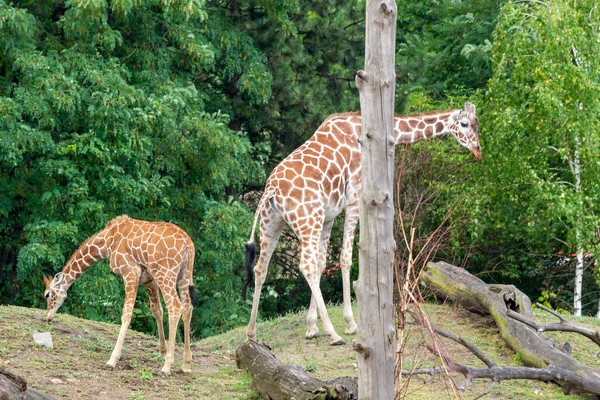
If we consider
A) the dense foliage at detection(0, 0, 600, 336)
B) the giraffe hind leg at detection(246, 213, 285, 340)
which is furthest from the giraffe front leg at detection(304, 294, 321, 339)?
the dense foliage at detection(0, 0, 600, 336)

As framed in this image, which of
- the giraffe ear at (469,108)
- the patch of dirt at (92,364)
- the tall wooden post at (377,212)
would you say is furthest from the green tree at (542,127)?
the tall wooden post at (377,212)

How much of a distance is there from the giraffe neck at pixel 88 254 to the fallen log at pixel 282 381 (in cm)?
200

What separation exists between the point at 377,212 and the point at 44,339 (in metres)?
5.47

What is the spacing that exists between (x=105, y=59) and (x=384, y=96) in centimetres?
1107

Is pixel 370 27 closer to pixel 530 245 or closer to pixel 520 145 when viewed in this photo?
pixel 520 145

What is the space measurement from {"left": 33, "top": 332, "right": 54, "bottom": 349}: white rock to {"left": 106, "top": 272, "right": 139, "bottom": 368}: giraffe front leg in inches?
29.9

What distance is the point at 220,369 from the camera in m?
10.5

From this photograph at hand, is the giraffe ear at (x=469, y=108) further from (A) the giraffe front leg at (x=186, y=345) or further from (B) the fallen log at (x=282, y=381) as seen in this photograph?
(A) the giraffe front leg at (x=186, y=345)

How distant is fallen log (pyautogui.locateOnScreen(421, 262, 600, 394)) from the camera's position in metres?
8.89

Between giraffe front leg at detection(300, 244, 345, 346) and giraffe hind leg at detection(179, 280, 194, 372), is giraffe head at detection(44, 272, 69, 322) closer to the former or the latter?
giraffe hind leg at detection(179, 280, 194, 372)

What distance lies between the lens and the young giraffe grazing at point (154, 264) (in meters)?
9.77

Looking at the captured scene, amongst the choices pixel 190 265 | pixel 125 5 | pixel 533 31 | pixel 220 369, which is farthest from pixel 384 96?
pixel 533 31

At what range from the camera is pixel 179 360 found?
10711 millimetres

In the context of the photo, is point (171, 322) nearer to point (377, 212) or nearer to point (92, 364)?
point (92, 364)
